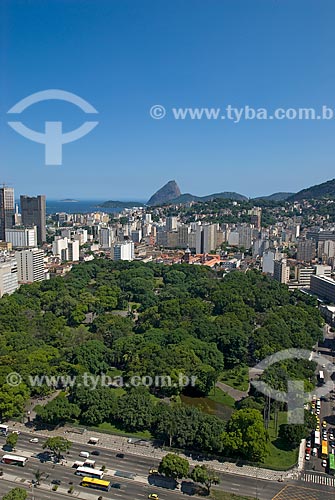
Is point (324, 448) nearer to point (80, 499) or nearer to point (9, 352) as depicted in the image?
point (80, 499)

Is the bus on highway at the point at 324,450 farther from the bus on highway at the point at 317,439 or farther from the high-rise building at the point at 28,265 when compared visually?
the high-rise building at the point at 28,265

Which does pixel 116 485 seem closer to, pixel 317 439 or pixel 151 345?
pixel 317 439

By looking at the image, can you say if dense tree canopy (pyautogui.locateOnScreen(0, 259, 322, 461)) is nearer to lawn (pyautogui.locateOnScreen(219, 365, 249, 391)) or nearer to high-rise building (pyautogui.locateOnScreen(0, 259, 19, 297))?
lawn (pyautogui.locateOnScreen(219, 365, 249, 391))

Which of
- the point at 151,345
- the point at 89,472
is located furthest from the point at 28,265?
the point at 89,472

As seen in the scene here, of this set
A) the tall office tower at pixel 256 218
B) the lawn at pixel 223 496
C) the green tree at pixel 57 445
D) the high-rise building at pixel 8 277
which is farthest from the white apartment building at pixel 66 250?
the lawn at pixel 223 496

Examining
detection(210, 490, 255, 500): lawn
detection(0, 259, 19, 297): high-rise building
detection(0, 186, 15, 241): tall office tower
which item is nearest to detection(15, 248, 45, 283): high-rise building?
detection(0, 259, 19, 297): high-rise building
